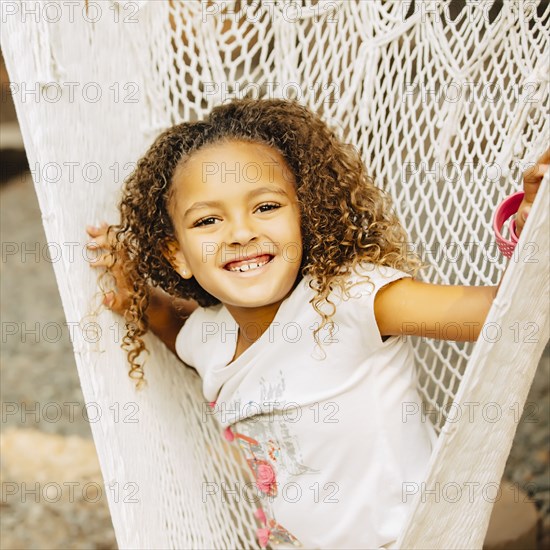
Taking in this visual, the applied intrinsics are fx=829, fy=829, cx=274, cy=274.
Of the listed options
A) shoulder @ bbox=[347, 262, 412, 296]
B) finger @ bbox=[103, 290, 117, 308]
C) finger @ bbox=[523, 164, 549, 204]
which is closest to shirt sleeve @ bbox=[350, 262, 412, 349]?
shoulder @ bbox=[347, 262, 412, 296]

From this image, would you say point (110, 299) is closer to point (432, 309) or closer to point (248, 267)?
point (248, 267)

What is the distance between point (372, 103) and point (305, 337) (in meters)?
0.45

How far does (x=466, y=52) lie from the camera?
1319mm

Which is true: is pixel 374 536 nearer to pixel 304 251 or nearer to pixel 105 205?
pixel 304 251

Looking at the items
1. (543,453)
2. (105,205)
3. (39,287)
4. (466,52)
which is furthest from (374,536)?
(39,287)

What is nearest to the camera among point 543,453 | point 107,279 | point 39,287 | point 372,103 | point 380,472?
point 380,472

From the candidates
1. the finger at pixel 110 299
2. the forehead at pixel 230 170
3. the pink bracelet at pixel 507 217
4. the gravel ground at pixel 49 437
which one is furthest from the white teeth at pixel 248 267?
the gravel ground at pixel 49 437

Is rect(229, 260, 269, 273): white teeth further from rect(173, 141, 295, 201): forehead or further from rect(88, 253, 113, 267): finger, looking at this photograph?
rect(88, 253, 113, 267): finger

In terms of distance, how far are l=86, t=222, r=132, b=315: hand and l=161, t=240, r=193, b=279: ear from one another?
0.25 ft

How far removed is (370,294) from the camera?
1.10 metres

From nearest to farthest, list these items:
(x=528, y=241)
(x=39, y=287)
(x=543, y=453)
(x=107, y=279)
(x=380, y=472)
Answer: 1. (x=528, y=241)
2. (x=380, y=472)
3. (x=107, y=279)
4. (x=543, y=453)
5. (x=39, y=287)

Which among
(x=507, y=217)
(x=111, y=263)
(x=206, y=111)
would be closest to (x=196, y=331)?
(x=111, y=263)

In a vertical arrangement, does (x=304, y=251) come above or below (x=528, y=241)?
below

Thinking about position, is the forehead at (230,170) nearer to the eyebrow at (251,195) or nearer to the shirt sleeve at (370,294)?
the eyebrow at (251,195)
